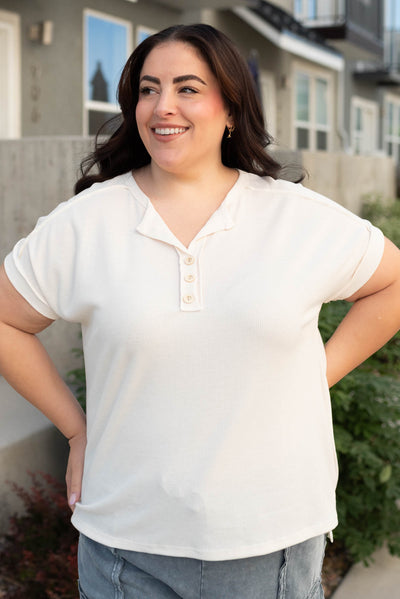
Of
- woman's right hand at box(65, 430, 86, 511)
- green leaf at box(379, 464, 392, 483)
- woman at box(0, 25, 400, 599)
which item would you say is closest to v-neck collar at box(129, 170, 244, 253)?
woman at box(0, 25, 400, 599)

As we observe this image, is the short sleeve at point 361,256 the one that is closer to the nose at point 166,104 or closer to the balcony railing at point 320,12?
the nose at point 166,104

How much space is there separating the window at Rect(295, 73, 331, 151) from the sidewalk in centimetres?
1166

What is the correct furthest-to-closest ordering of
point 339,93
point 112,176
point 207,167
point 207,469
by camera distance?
point 339,93
point 112,176
point 207,167
point 207,469

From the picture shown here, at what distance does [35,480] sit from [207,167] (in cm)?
211

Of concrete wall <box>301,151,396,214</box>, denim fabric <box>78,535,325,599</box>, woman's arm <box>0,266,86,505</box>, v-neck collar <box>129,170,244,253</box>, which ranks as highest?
v-neck collar <box>129,170,244,253</box>

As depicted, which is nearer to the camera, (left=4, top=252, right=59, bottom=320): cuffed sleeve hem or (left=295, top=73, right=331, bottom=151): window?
(left=4, top=252, right=59, bottom=320): cuffed sleeve hem

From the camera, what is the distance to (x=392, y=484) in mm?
3342

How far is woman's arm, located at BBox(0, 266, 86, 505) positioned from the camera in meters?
1.79

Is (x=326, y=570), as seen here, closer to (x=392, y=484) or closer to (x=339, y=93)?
(x=392, y=484)

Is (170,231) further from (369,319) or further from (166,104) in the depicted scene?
(369,319)

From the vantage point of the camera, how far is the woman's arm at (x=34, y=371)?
1.79 metres

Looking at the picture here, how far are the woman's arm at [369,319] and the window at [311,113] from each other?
1297 cm

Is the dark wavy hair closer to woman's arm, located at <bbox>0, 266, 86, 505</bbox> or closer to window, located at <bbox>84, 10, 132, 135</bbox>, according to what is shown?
woman's arm, located at <bbox>0, 266, 86, 505</bbox>

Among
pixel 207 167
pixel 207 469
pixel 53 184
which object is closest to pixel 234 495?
pixel 207 469
